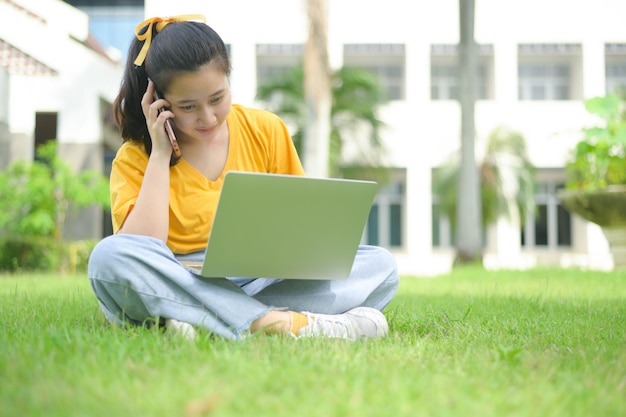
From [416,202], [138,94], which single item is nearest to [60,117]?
[416,202]

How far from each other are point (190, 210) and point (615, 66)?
868 inches

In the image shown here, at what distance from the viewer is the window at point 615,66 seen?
22109 millimetres

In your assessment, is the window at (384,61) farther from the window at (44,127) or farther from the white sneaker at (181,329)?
the white sneaker at (181,329)

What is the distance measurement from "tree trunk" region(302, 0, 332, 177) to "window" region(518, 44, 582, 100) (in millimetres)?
12973

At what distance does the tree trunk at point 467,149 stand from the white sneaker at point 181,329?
8.19 metres

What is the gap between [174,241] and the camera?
2971mm

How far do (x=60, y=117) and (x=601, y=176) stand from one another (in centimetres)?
932

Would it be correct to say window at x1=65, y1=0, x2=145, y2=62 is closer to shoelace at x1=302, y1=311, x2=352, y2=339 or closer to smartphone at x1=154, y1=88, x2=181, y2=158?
smartphone at x1=154, y1=88, x2=181, y2=158

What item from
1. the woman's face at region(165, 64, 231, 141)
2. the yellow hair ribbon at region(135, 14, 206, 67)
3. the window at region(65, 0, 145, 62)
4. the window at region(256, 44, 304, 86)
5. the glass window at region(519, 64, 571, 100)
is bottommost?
the woman's face at region(165, 64, 231, 141)

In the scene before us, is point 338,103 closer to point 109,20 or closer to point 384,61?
point 384,61

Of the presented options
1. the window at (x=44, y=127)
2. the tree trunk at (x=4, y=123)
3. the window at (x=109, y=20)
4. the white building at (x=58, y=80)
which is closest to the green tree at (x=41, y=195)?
the tree trunk at (x=4, y=123)

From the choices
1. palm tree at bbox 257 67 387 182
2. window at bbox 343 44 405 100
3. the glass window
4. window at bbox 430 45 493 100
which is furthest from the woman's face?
the glass window

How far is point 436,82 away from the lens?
73.3 ft

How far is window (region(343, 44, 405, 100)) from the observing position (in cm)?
2198
